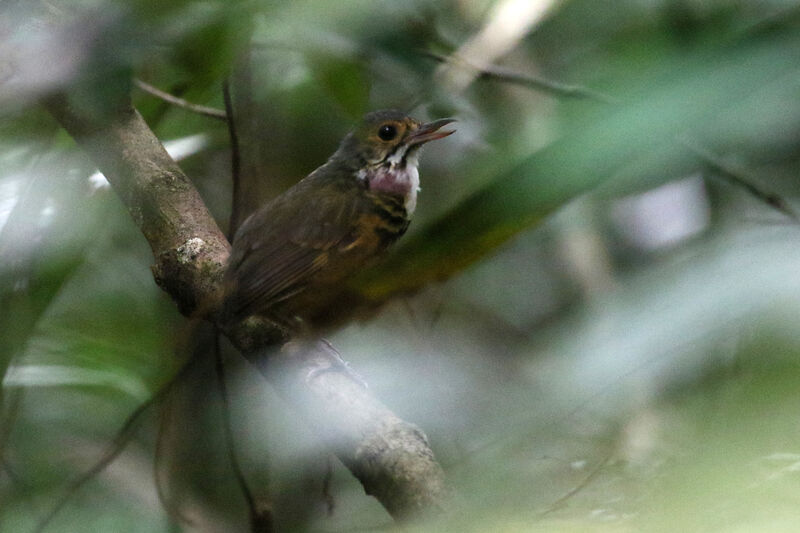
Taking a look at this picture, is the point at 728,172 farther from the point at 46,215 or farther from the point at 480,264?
the point at 46,215

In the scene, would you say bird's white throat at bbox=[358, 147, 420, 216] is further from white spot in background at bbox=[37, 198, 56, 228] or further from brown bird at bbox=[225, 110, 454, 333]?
white spot in background at bbox=[37, 198, 56, 228]

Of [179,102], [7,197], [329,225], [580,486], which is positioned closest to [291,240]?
[329,225]

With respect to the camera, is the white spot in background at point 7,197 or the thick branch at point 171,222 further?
the thick branch at point 171,222

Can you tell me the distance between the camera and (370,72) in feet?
8.27

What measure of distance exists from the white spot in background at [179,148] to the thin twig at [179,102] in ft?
0.31

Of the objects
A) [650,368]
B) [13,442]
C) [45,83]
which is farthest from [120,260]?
[650,368]

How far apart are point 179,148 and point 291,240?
0.39m

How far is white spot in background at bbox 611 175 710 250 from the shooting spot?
88.4 inches

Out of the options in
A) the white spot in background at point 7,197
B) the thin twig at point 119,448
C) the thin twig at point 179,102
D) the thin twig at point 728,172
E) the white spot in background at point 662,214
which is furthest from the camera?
the white spot in background at point 662,214

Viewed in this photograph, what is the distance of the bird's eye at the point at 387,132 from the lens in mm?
2670

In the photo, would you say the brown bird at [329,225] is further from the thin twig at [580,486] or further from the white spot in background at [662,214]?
the thin twig at [580,486]

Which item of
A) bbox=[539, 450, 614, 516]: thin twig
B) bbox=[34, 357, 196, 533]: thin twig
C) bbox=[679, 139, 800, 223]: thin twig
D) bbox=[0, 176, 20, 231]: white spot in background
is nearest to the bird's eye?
bbox=[34, 357, 196, 533]: thin twig

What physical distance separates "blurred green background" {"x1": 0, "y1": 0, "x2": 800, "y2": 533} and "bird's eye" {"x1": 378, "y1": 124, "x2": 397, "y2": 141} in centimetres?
12

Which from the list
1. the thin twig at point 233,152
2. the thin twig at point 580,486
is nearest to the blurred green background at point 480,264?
the thin twig at point 580,486
